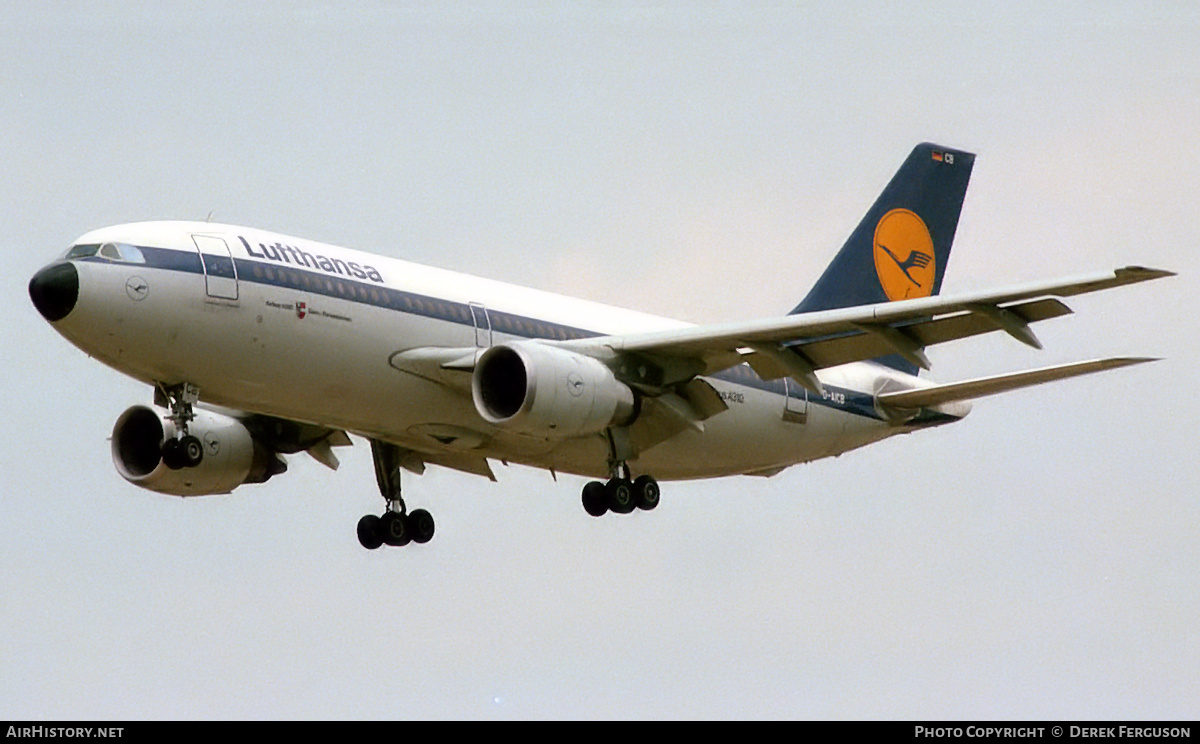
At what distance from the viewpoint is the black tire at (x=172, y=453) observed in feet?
127

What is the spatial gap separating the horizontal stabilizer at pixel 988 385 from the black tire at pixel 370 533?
10.5 metres

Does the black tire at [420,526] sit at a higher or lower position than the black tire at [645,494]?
higher

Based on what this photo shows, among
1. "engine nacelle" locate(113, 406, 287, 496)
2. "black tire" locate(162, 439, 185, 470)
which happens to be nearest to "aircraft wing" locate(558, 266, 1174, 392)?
"black tire" locate(162, 439, 185, 470)

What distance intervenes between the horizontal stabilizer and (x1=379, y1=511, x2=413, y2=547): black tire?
10029 mm

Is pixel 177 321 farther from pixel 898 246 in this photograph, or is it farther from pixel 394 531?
Result: pixel 898 246

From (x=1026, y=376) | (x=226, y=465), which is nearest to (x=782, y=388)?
(x=1026, y=376)

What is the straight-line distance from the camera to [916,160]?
1981 inches

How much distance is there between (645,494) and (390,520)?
20.2 feet

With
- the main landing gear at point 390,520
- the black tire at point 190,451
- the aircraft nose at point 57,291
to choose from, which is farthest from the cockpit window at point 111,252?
the main landing gear at point 390,520

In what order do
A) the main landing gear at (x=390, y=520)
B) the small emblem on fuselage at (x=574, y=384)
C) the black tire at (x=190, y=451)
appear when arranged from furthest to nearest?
the main landing gear at (x=390, y=520)
the small emblem on fuselage at (x=574, y=384)
the black tire at (x=190, y=451)

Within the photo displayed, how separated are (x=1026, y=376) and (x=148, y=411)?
55.0 feet

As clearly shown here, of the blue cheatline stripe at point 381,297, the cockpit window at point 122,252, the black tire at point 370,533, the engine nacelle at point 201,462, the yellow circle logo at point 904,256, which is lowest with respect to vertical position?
the black tire at point 370,533

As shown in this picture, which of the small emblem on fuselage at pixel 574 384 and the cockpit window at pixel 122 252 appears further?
the small emblem on fuselage at pixel 574 384

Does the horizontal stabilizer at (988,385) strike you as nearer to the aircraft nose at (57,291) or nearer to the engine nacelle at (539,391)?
the engine nacelle at (539,391)
